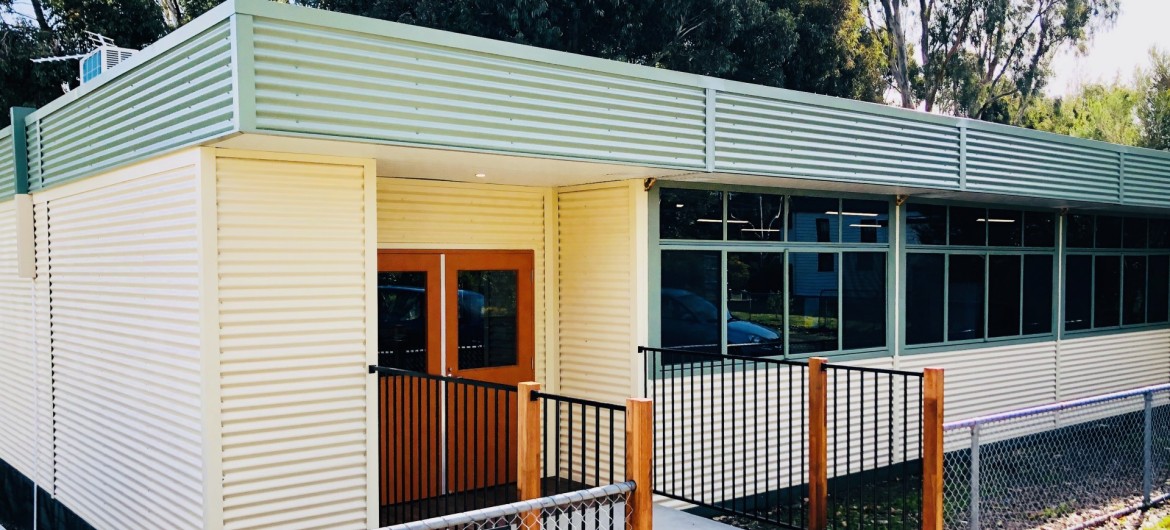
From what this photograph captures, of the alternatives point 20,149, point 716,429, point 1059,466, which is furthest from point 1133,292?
point 20,149

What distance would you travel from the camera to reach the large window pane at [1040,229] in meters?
11.2

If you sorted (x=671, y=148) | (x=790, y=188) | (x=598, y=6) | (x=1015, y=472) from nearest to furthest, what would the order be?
(x=671, y=148) < (x=790, y=188) < (x=1015, y=472) < (x=598, y=6)

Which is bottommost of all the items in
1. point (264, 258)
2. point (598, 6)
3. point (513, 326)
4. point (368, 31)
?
point (513, 326)

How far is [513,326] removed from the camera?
26.0 ft

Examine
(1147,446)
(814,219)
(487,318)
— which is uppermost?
(814,219)

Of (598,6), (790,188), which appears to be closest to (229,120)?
(790,188)

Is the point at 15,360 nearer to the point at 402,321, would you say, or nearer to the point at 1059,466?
the point at 402,321

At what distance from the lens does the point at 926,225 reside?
9820 mm

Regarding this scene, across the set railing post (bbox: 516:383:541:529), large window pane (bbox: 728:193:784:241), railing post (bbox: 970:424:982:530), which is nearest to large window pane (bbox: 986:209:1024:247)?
large window pane (bbox: 728:193:784:241)

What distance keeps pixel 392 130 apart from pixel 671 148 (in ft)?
7.67

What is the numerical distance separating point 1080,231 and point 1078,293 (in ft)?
2.82

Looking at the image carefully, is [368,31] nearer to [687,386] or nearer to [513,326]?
[513,326]

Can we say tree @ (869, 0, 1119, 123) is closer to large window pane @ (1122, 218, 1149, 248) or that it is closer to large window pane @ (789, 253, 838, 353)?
large window pane @ (1122, 218, 1149, 248)

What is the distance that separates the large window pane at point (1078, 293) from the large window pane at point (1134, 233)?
1.12 metres
